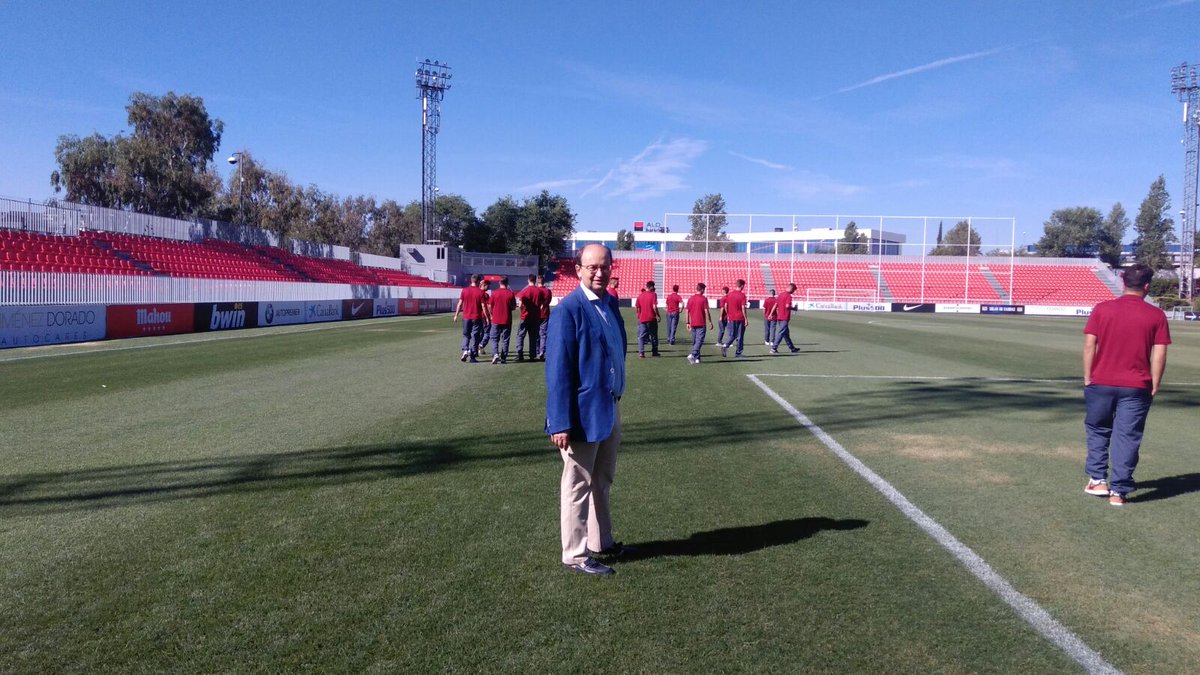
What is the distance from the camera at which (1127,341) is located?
5750 mm

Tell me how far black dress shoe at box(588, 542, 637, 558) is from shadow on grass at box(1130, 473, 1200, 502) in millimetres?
4143

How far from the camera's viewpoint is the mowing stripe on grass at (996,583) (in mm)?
3389

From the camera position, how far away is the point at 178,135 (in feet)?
171

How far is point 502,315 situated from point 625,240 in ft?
231

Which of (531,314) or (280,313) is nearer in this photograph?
(531,314)

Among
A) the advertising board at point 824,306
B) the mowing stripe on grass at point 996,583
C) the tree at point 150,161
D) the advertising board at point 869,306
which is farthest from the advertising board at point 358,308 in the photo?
the advertising board at point 869,306

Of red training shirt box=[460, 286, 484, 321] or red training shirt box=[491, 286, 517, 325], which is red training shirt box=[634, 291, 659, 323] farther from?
red training shirt box=[460, 286, 484, 321]

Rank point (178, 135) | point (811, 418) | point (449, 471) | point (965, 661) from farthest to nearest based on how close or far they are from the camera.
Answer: point (178, 135), point (811, 418), point (449, 471), point (965, 661)

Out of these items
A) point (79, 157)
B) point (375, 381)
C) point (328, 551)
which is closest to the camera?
point (328, 551)

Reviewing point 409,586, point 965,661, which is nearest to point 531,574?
point 409,586

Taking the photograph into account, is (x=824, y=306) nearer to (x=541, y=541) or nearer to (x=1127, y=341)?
(x=1127, y=341)

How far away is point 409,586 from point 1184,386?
48.7ft

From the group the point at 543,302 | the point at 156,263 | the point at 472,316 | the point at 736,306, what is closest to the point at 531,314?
the point at 543,302

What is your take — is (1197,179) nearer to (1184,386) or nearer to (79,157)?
(1184,386)
